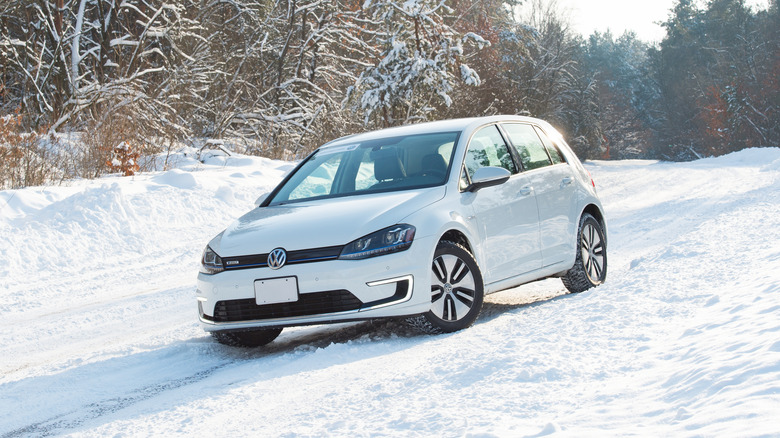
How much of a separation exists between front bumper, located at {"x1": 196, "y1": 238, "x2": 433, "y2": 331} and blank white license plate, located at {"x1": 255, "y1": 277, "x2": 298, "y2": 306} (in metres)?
0.03

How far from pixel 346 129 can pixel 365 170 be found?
18.6m

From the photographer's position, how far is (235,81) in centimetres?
2355

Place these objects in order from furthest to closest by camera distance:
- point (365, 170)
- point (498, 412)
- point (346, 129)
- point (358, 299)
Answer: point (346, 129) → point (365, 170) → point (358, 299) → point (498, 412)

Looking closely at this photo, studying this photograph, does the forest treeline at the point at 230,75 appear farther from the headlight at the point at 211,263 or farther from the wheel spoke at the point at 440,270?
the wheel spoke at the point at 440,270

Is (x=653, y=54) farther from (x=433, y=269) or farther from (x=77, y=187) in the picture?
(x=433, y=269)

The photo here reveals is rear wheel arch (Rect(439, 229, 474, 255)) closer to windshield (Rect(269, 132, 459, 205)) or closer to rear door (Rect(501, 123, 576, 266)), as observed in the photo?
windshield (Rect(269, 132, 459, 205))

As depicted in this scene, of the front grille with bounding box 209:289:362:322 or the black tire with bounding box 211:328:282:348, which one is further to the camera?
the black tire with bounding box 211:328:282:348

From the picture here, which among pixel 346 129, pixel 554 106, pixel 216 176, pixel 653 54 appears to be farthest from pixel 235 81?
pixel 653 54

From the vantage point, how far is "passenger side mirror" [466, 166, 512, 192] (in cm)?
647

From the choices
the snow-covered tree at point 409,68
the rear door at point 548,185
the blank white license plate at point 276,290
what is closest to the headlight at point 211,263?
the blank white license plate at point 276,290

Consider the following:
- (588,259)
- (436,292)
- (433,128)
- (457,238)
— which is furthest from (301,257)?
(588,259)

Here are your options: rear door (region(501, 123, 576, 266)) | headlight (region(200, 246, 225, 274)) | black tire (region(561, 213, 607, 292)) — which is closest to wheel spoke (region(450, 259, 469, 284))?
rear door (region(501, 123, 576, 266))

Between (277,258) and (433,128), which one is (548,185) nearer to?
(433,128)

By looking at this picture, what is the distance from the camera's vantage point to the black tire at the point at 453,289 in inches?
233
